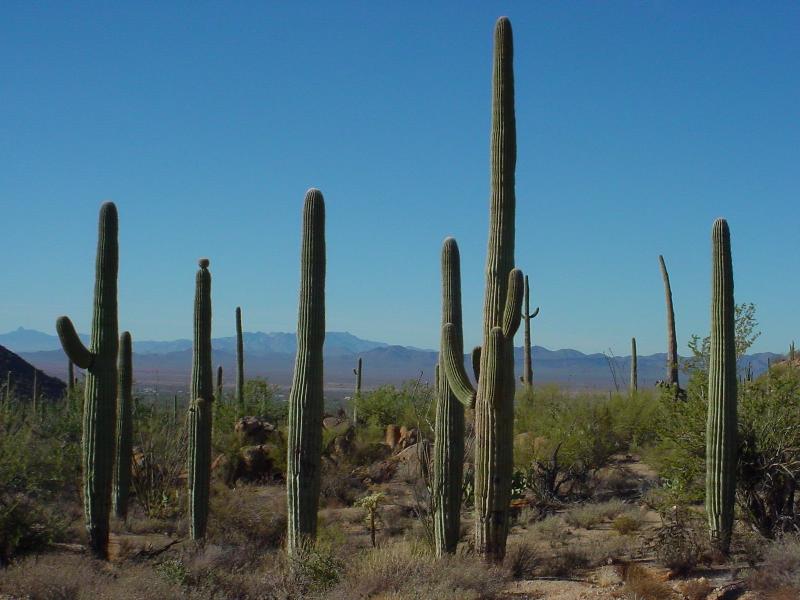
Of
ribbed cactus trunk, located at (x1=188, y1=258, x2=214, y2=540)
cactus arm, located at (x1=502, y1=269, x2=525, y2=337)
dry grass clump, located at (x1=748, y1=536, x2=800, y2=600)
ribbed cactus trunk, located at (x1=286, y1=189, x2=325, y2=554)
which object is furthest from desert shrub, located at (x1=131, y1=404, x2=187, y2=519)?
dry grass clump, located at (x1=748, y1=536, x2=800, y2=600)

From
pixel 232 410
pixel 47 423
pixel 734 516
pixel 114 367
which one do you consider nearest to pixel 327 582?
pixel 114 367

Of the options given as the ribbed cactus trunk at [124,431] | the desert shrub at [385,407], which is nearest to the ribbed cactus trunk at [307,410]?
the ribbed cactus trunk at [124,431]

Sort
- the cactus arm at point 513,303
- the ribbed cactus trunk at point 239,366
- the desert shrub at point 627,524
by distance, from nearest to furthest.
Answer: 1. the cactus arm at point 513,303
2. the desert shrub at point 627,524
3. the ribbed cactus trunk at point 239,366

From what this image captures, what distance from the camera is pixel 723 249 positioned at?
534 inches

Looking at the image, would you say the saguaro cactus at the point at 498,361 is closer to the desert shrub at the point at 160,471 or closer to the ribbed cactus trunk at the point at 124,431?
the ribbed cactus trunk at the point at 124,431

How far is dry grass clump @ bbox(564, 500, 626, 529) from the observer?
1755 centimetres

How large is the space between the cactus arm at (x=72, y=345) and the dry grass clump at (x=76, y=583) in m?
3.00

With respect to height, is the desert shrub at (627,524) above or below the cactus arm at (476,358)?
below

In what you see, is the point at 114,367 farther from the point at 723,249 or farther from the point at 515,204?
the point at 723,249

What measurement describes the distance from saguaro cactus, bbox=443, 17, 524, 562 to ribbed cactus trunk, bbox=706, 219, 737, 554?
3.19m

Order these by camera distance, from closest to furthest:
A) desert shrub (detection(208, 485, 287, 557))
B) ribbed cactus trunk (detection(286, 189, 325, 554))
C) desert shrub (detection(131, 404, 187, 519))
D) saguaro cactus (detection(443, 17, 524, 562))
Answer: saguaro cactus (detection(443, 17, 524, 562)) → ribbed cactus trunk (detection(286, 189, 325, 554)) → desert shrub (detection(208, 485, 287, 557)) → desert shrub (detection(131, 404, 187, 519))

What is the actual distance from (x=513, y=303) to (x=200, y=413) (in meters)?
6.21

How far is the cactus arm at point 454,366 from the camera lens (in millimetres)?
12383

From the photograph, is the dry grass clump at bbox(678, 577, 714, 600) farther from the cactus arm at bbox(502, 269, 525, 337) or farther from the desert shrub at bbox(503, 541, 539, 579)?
the cactus arm at bbox(502, 269, 525, 337)
